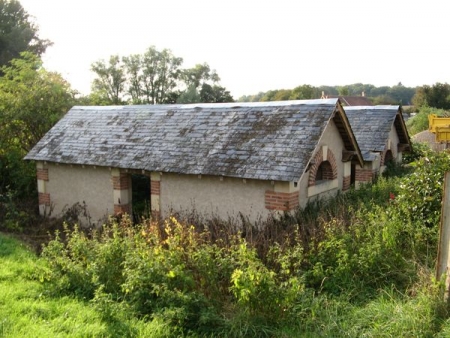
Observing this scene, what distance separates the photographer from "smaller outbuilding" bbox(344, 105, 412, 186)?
1552 centimetres

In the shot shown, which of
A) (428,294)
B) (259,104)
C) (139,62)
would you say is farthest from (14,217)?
(139,62)

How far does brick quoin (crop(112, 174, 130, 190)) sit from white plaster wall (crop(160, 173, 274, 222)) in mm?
1395

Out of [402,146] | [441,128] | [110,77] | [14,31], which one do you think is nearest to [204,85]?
[110,77]

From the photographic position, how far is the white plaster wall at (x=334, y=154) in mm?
10312

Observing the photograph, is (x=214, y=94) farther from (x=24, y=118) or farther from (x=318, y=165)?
(x=318, y=165)

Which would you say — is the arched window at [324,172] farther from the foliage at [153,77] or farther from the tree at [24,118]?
the foliage at [153,77]

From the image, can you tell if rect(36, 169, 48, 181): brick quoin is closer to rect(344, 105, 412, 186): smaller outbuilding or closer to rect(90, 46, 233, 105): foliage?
rect(344, 105, 412, 186): smaller outbuilding

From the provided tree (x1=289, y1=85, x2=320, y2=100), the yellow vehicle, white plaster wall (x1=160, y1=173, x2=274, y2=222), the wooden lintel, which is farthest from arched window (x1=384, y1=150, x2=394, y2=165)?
tree (x1=289, y1=85, x2=320, y2=100)

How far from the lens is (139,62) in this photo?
5844 cm

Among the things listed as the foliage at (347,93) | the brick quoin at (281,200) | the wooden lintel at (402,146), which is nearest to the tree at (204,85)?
the foliage at (347,93)

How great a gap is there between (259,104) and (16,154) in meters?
9.51

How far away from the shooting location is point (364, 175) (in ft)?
50.6

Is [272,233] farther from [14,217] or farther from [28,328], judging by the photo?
[14,217]

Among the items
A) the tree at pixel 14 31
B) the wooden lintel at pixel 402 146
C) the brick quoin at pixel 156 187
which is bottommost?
the brick quoin at pixel 156 187
